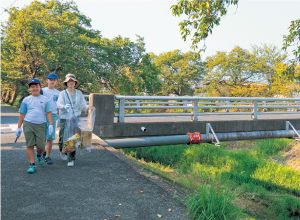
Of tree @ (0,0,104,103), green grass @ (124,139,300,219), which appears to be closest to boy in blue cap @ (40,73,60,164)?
green grass @ (124,139,300,219)

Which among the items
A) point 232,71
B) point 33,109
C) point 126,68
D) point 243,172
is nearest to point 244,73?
point 232,71

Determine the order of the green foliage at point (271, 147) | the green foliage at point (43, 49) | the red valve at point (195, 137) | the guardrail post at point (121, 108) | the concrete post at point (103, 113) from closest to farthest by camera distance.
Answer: the concrete post at point (103, 113) < the guardrail post at point (121, 108) < the red valve at point (195, 137) < the green foliage at point (271, 147) < the green foliage at point (43, 49)

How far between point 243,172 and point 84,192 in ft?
32.3

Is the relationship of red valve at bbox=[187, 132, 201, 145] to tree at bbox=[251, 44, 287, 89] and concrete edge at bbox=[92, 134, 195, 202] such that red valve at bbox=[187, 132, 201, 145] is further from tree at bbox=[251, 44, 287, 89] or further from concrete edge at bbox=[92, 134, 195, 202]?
tree at bbox=[251, 44, 287, 89]

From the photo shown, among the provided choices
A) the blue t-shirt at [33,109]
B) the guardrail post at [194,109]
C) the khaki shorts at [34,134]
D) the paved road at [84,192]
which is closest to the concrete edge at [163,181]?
the paved road at [84,192]

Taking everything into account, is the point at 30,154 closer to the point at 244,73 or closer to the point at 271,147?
the point at 271,147

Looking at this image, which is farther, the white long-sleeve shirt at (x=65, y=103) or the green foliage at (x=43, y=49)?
the green foliage at (x=43, y=49)

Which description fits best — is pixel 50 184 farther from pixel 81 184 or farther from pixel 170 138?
pixel 170 138

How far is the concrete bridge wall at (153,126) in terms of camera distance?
7039mm

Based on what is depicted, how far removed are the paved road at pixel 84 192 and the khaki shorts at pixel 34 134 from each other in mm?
522

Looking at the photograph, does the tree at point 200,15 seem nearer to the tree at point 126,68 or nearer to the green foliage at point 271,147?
the green foliage at point 271,147

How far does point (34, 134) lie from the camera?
466 centimetres

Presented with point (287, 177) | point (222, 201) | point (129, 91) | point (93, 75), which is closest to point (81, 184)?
point (222, 201)

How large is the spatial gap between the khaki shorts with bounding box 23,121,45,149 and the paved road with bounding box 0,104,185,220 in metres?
0.52
